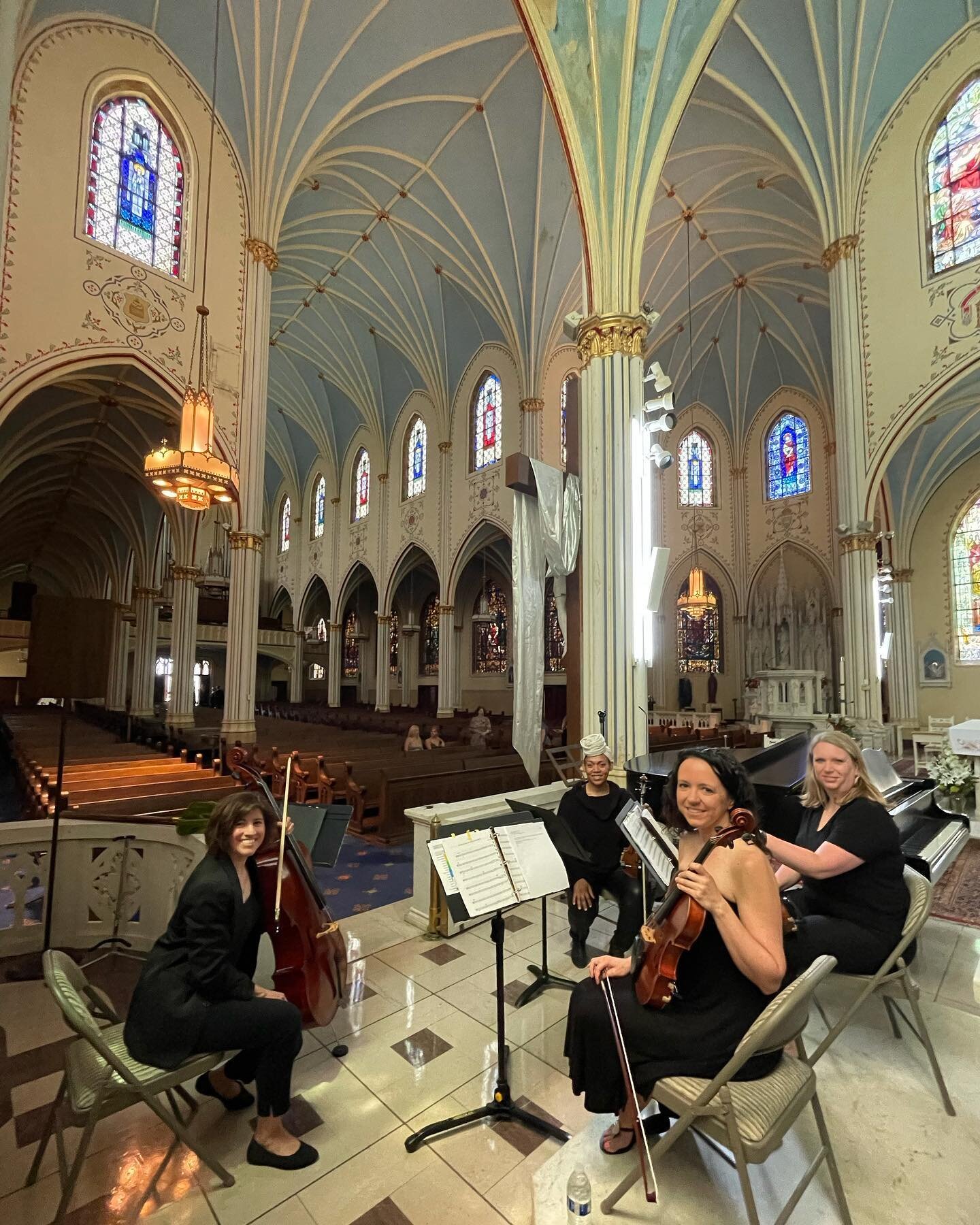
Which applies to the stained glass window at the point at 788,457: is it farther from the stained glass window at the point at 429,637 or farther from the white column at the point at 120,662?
the white column at the point at 120,662

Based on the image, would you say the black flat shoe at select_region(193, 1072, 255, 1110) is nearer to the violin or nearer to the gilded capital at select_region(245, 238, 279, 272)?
the violin

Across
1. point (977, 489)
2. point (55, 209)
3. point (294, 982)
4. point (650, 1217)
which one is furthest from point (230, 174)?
point (977, 489)

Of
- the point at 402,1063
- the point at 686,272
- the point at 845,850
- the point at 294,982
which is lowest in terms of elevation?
the point at 402,1063

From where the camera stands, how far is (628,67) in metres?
6.77

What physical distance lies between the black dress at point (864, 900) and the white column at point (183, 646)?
15380mm

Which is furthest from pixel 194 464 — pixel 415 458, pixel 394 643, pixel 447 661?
pixel 394 643

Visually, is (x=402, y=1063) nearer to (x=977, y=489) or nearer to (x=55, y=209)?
(x=55, y=209)

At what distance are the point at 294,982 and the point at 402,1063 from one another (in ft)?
2.48

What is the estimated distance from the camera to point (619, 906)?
377 cm

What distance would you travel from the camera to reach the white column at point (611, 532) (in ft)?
20.8

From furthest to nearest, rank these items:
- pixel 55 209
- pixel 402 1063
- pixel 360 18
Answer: pixel 360 18 → pixel 55 209 → pixel 402 1063

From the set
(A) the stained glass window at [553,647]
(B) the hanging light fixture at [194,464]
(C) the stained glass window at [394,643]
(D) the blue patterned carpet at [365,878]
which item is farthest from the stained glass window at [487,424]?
(D) the blue patterned carpet at [365,878]

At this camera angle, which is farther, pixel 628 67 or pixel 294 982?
pixel 628 67

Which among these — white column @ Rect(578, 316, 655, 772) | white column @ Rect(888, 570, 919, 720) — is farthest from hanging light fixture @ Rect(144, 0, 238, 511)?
white column @ Rect(888, 570, 919, 720)
